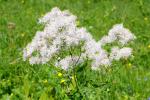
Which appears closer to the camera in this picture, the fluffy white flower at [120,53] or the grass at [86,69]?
the grass at [86,69]

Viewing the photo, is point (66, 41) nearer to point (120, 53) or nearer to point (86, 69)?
point (120, 53)

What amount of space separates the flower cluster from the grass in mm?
226

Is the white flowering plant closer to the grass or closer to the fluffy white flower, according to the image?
the fluffy white flower

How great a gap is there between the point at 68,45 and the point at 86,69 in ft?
2.89

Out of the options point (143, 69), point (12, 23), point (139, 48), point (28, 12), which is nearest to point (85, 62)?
point (143, 69)

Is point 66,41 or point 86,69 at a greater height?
point 66,41

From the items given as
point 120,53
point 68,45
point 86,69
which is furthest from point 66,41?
point 86,69

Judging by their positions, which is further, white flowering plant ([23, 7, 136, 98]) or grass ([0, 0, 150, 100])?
grass ([0, 0, 150, 100])

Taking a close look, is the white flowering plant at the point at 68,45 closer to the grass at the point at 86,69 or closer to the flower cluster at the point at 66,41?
the flower cluster at the point at 66,41

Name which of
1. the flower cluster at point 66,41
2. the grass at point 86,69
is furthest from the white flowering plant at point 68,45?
the grass at point 86,69

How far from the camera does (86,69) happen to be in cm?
599

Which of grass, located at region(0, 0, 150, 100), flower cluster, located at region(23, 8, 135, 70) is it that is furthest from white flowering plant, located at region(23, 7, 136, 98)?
grass, located at region(0, 0, 150, 100)

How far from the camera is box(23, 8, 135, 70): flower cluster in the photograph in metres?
5.15

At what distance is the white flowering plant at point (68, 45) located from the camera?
5156 mm
